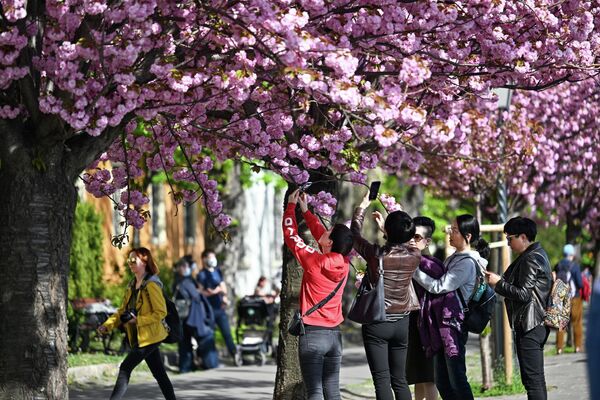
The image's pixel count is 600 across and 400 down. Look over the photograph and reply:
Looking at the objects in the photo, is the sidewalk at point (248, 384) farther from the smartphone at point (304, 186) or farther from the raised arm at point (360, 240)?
the raised arm at point (360, 240)

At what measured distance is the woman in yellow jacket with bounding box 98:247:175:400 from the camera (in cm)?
1248

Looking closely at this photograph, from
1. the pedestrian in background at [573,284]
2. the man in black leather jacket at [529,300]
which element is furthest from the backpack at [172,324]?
the pedestrian in background at [573,284]

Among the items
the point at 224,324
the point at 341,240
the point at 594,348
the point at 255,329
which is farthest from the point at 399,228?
the point at 255,329

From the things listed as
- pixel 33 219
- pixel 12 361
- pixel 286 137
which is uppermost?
pixel 286 137

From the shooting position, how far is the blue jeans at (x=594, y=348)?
3.13 metres

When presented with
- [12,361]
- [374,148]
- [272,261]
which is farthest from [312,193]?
[272,261]

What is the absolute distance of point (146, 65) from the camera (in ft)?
32.2

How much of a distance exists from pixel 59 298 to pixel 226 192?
16868 mm

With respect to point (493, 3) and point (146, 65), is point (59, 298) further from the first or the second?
point (493, 3)

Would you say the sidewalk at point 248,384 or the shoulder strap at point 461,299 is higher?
the shoulder strap at point 461,299

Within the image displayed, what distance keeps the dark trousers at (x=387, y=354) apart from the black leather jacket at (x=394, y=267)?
0.14 m

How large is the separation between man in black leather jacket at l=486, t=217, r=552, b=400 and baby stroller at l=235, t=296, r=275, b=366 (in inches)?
479

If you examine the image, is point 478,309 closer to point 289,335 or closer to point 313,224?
point 313,224

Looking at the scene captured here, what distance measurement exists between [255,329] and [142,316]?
35.7 feet
